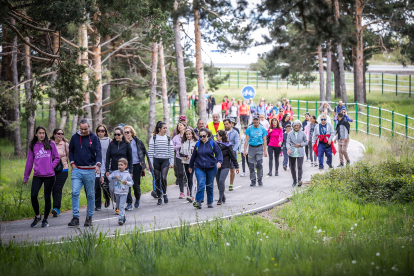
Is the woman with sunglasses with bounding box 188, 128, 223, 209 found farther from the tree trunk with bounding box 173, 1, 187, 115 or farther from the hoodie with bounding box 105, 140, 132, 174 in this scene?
the tree trunk with bounding box 173, 1, 187, 115

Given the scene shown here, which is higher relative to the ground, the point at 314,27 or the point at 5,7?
the point at 5,7

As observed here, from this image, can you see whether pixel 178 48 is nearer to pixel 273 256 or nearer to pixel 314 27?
pixel 314 27

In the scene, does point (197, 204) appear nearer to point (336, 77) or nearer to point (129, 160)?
point (129, 160)

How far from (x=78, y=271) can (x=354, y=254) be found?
3.76 metres

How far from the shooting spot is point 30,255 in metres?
6.58

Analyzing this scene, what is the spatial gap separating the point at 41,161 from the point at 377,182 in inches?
330

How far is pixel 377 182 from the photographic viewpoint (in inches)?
465

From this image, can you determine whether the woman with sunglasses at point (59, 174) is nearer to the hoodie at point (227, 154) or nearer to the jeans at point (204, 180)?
the jeans at point (204, 180)

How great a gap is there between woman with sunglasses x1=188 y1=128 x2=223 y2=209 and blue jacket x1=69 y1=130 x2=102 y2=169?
237 cm

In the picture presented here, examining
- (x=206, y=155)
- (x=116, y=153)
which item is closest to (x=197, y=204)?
(x=206, y=155)

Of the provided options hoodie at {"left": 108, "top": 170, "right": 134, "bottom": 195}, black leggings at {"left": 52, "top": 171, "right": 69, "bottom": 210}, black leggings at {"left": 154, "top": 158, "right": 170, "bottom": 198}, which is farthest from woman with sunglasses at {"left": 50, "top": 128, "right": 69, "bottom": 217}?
black leggings at {"left": 154, "top": 158, "right": 170, "bottom": 198}

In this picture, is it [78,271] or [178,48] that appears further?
[178,48]

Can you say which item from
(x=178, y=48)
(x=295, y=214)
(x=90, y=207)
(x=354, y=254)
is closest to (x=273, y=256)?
(x=354, y=254)

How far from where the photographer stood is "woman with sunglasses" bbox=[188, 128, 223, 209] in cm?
1044
